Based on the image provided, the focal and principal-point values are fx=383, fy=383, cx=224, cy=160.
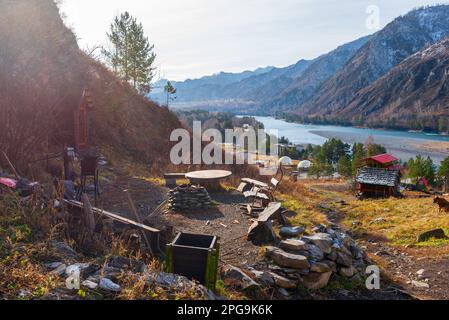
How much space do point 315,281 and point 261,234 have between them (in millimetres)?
1779

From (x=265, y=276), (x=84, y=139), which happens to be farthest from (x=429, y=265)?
(x=84, y=139)

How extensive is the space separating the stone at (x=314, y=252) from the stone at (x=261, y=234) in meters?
0.99

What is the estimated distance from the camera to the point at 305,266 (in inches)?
279

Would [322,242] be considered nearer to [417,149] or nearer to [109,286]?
[109,286]

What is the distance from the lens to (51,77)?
13727 millimetres

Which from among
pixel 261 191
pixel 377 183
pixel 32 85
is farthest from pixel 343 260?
pixel 377 183

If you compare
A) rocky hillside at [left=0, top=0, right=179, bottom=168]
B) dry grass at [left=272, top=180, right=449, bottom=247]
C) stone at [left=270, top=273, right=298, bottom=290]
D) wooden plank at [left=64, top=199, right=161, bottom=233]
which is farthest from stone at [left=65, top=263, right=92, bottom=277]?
rocky hillside at [left=0, top=0, right=179, bottom=168]

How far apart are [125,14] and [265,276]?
112 feet

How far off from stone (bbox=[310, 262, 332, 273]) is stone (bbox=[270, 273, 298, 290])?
0.50 meters

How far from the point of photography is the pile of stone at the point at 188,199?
1195 cm

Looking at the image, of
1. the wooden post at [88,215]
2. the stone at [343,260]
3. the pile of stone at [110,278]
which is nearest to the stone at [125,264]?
the pile of stone at [110,278]

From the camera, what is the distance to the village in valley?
18.4 ft

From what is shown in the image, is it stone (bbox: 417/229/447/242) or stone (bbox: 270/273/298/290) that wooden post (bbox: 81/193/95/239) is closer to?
stone (bbox: 270/273/298/290)

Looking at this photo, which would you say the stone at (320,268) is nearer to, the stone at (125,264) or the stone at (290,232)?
the stone at (290,232)
